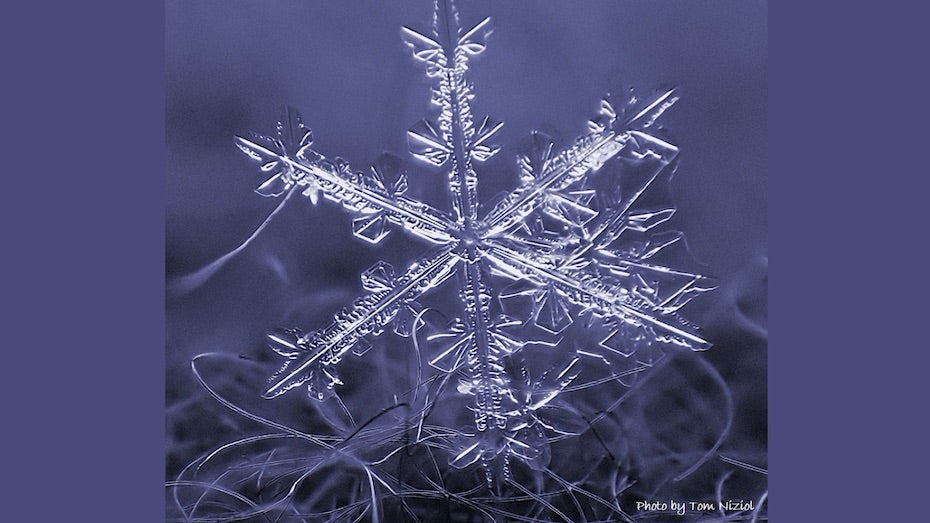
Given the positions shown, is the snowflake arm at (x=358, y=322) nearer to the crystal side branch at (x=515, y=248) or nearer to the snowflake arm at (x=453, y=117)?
the crystal side branch at (x=515, y=248)

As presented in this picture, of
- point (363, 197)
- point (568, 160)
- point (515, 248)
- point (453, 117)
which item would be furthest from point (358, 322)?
point (568, 160)

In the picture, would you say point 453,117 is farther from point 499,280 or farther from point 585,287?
point 585,287

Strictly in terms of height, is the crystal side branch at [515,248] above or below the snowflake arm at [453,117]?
below

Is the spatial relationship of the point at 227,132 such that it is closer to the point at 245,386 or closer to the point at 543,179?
the point at 245,386

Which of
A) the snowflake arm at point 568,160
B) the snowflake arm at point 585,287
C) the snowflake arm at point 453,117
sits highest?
the snowflake arm at point 453,117

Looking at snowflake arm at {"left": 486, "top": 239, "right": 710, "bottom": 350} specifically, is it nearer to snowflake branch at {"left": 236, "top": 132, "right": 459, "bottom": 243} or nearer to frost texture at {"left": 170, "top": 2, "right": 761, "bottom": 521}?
frost texture at {"left": 170, "top": 2, "right": 761, "bottom": 521}

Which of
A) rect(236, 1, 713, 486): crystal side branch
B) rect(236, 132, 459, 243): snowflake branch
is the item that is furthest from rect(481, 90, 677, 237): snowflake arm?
rect(236, 132, 459, 243): snowflake branch

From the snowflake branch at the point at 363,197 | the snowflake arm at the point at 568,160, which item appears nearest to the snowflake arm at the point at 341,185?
the snowflake branch at the point at 363,197

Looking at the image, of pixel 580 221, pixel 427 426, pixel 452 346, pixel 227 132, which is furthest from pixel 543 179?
pixel 227 132
